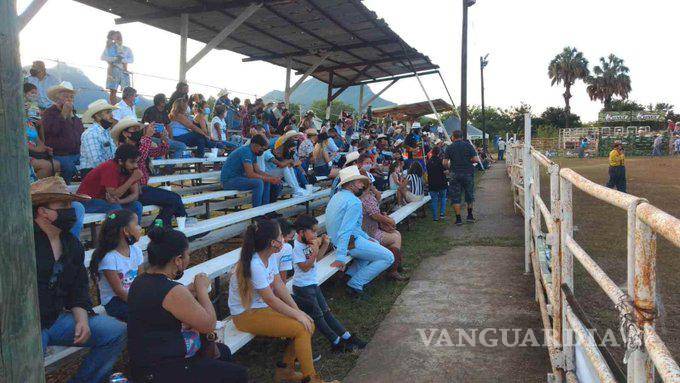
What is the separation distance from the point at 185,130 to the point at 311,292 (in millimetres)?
5808

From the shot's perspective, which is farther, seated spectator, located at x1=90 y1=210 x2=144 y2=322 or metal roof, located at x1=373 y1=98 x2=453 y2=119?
metal roof, located at x1=373 y1=98 x2=453 y2=119

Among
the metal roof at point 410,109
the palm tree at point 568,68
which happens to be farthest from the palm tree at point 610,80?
the metal roof at point 410,109

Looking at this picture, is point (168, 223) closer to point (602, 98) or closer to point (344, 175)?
point (344, 175)

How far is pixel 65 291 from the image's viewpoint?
3.20m

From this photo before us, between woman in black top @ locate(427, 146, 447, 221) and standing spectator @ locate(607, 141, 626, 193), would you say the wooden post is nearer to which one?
woman in black top @ locate(427, 146, 447, 221)

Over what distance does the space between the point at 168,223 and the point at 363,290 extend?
236 centimetres

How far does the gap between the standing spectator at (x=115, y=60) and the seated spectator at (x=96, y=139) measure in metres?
4.00

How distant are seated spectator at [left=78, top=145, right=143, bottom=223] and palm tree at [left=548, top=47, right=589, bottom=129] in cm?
6191

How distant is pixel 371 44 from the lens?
52.6ft

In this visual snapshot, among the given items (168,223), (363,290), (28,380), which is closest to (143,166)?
(168,223)

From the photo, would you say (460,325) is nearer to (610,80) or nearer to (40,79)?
(40,79)

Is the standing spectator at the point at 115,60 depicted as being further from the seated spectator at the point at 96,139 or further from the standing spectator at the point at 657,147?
the standing spectator at the point at 657,147

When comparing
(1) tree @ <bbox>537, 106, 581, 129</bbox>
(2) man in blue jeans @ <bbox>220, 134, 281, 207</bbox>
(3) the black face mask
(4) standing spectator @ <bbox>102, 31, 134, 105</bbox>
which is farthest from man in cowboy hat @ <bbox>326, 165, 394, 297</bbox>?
(1) tree @ <bbox>537, 106, 581, 129</bbox>

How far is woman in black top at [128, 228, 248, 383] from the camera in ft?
9.37
